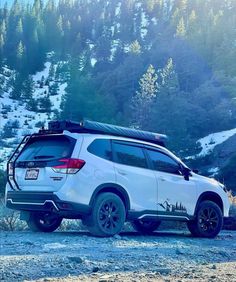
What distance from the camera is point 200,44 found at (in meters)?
89.3

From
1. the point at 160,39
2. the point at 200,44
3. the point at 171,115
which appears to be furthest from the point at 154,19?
the point at 171,115

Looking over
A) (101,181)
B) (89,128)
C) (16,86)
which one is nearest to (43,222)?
(101,181)

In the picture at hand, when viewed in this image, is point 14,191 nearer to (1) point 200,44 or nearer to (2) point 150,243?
(2) point 150,243

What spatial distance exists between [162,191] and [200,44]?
82109 mm

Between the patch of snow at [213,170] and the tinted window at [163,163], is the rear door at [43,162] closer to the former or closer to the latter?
the tinted window at [163,163]

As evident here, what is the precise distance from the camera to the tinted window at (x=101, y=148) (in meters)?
8.94

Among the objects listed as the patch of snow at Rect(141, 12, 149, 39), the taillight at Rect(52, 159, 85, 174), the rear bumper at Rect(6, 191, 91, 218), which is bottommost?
the rear bumper at Rect(6, 191, 91, 218)

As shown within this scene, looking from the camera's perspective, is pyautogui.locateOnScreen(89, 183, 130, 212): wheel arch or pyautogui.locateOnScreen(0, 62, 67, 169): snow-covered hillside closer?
pyautogui.locateOnScreen(89, 183, 130, 212): wheel arch

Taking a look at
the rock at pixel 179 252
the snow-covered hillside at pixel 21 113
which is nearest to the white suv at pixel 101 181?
the rock at pixel 179 252

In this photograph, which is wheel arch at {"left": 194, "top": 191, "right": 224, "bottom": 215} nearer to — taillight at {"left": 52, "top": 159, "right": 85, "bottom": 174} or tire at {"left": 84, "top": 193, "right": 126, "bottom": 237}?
tire at {"left": 84, "top": 193, "right": 126, "bottom": 237}

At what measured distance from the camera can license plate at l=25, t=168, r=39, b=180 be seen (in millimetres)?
8898

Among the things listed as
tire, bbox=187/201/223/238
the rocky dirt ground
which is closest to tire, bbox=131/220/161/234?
tire, bbox=187/201/223/238

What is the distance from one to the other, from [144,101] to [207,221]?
187 feet

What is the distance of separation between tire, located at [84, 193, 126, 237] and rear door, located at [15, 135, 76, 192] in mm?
713
